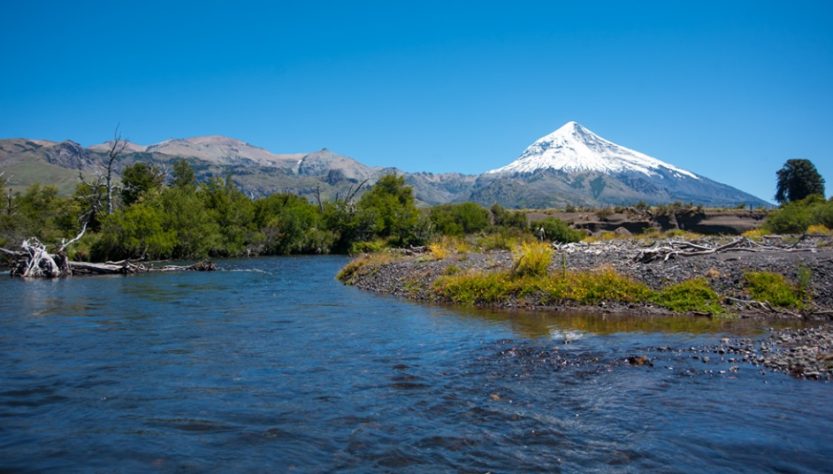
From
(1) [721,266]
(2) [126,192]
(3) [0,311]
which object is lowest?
(3) [0,311]

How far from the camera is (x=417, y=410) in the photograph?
917cm

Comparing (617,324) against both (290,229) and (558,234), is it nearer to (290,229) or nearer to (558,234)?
(558,234)

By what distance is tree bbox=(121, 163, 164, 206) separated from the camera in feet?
226

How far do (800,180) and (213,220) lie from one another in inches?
3285

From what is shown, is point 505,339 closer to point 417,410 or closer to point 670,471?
point 417,410

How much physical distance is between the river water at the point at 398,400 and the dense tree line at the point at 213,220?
36.1 m

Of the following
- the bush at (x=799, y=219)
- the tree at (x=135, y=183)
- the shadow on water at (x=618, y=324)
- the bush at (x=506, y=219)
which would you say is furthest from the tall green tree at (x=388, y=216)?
the shadow on water at (x=618, y=324)

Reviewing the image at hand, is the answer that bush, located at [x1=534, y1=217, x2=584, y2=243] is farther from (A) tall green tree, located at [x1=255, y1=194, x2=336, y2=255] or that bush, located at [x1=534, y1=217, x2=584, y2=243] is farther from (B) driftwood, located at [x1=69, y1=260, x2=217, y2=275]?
(B) driftwood, located at [x1=69, y1=260, x2=217, y2=275]

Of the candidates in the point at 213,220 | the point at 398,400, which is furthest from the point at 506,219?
the point at 398,400

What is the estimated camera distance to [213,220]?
64750 millimetres

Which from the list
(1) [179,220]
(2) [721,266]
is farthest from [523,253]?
(1) [179,220]

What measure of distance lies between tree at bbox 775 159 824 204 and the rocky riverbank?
63.2m

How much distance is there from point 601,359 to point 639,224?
81574 millimetres

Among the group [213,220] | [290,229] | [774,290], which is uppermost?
[213,220]
